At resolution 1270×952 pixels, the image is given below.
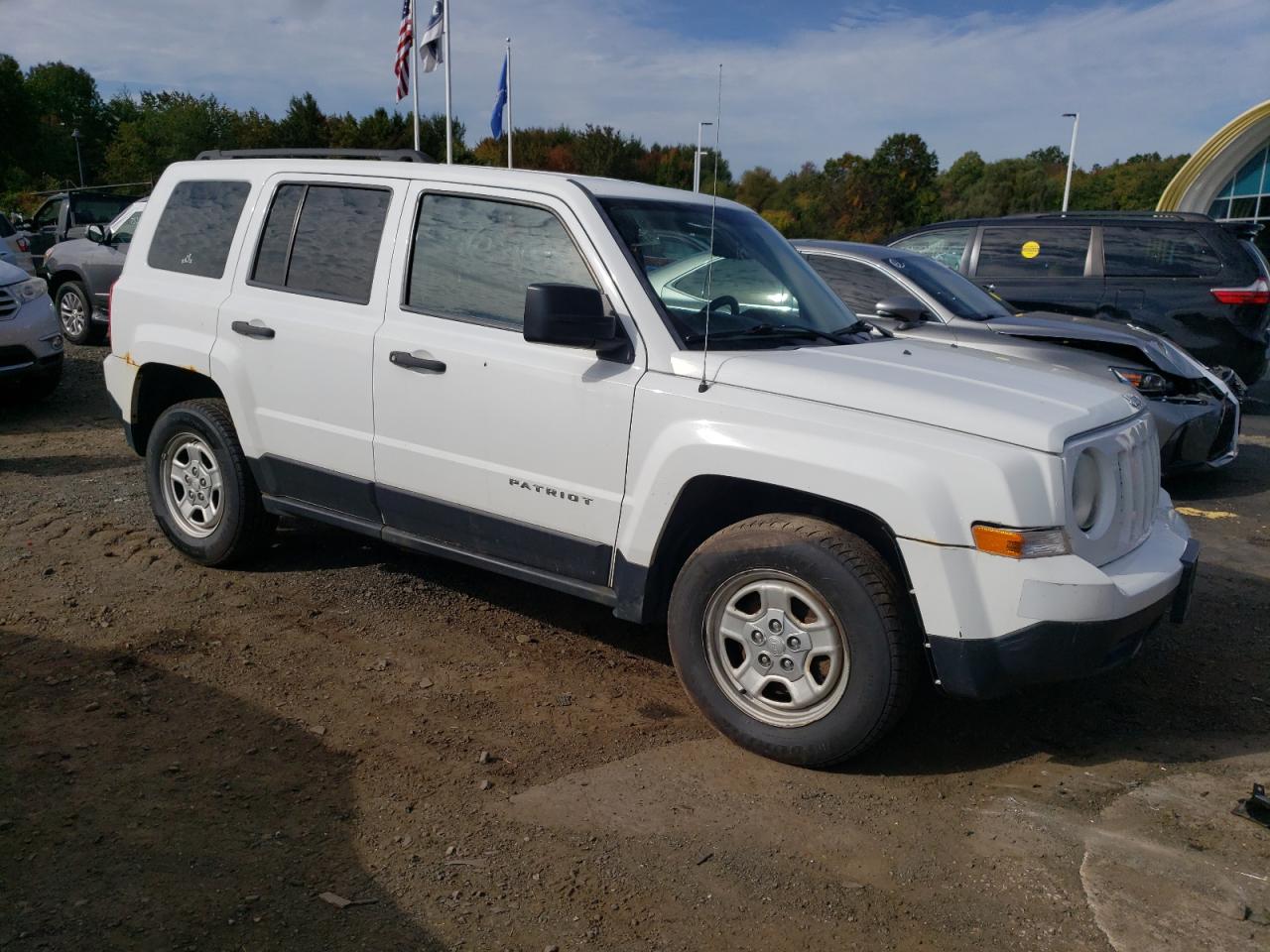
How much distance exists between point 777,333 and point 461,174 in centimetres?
152

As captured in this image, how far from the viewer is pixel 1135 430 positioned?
12.4ft

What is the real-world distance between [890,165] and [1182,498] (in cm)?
4753

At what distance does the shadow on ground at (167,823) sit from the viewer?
2.69 metres

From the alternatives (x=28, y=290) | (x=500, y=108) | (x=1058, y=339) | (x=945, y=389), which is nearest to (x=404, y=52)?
(x=500, y=108)

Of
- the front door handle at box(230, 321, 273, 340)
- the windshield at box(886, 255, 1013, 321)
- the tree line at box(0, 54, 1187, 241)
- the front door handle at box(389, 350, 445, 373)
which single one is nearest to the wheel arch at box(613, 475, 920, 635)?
the front door handle at box(389, 350, 445, 373)

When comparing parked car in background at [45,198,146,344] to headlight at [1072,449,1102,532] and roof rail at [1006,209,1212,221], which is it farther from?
headlight at [1072,449,1102,532]

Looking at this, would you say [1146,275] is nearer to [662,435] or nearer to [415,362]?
[662,435]

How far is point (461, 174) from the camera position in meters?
4.45

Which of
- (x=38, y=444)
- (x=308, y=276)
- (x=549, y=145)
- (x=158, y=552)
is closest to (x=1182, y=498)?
(x=308, y=276)

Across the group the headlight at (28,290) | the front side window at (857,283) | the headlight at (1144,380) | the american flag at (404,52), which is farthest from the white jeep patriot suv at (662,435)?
the american flag at (404,52)

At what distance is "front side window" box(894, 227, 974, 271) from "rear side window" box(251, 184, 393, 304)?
725 cm

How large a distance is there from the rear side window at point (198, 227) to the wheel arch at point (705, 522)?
2707mm

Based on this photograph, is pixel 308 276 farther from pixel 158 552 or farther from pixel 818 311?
pixel 818 311

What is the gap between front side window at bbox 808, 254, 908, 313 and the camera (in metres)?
7.80
